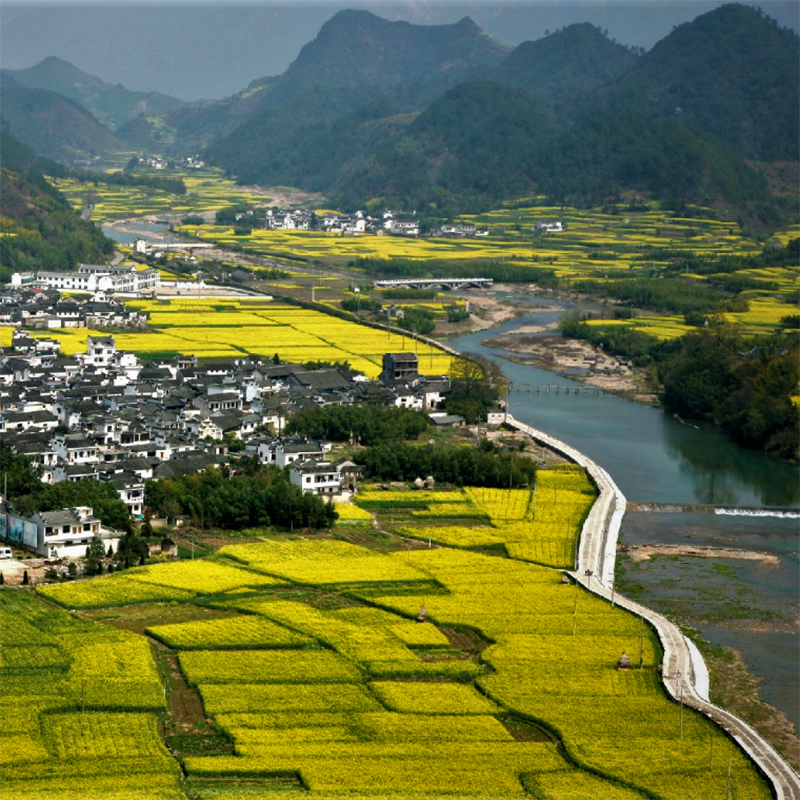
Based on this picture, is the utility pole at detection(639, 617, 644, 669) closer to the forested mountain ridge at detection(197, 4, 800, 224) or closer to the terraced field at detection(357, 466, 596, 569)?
the terraced field at detection(357, 466, 596, 569)

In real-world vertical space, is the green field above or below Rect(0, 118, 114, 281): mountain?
below

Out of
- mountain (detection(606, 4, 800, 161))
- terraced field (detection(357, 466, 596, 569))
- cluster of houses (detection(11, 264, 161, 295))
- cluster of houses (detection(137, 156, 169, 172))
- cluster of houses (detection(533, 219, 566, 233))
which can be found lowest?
terraced field (detection(357, 466, 596, 569))

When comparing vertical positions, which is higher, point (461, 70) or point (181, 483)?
point (461, 70)

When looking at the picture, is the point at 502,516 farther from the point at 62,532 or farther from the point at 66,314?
the point at 66,314

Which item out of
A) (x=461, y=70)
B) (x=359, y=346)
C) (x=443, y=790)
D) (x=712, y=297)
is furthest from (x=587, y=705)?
(x=461, y=70)

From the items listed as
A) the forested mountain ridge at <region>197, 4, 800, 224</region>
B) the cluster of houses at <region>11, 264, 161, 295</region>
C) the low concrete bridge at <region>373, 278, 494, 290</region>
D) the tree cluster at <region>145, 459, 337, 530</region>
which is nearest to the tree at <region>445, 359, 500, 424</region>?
the tree cluster at <region>145, 459, 337, 530</region>

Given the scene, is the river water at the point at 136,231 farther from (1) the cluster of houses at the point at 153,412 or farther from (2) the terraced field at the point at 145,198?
(1) the cluster of houses at the point at 153,412

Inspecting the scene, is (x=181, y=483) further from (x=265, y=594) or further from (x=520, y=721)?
(x=520, y=721)
